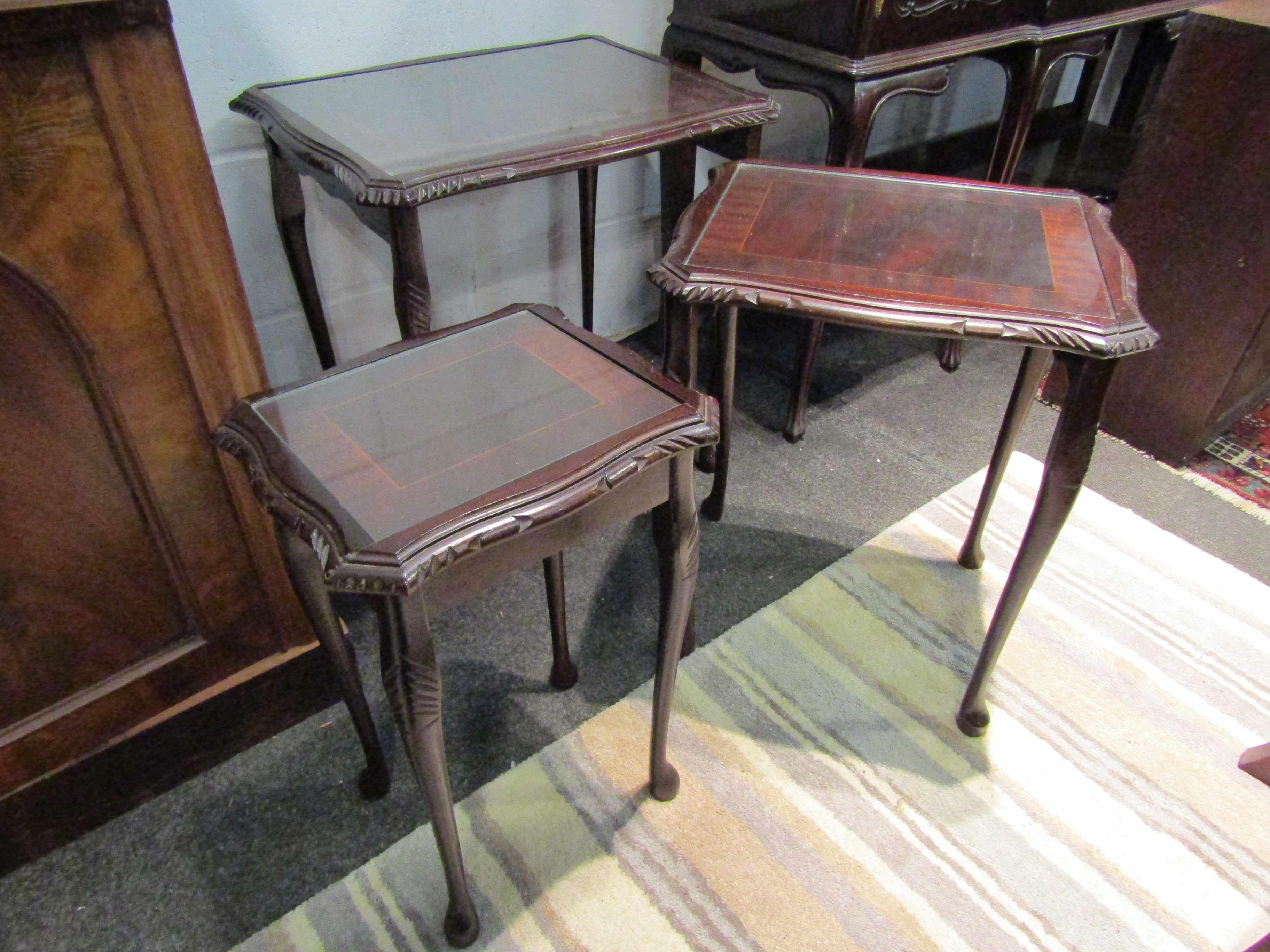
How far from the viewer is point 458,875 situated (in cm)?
86

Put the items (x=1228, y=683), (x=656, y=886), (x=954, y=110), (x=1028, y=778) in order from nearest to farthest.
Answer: (x=656, y=886) < (x=1028, y=778) < (x=1228, y=683) < (x=954, y=110)

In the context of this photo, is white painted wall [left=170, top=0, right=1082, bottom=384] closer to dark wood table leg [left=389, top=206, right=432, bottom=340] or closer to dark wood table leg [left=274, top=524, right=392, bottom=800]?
dark wood table leg [left=389, top=206, right=432, bottom=340]

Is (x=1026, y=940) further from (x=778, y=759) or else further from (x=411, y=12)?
(x=411, y=12)

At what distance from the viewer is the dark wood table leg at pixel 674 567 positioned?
0.80 metres

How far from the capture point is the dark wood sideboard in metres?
1.37

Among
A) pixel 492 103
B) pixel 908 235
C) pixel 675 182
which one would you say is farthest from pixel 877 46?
pixel 492 103

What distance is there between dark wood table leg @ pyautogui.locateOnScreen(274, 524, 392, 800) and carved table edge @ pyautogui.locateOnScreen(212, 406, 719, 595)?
2.2 inches

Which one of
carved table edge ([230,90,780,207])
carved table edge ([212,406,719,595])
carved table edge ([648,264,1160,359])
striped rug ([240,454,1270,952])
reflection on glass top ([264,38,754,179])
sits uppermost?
reflection on glass top ([264,38,754,179])

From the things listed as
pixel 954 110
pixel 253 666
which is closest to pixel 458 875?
pixel 253 666

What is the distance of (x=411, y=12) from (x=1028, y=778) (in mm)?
1380

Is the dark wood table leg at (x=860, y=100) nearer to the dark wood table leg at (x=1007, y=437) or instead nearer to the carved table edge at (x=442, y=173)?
the carved table edge at (x=442, y=173)

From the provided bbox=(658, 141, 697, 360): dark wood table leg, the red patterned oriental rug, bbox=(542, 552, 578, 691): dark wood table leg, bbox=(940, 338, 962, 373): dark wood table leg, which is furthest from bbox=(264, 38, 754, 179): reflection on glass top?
the red patterned oriental rug

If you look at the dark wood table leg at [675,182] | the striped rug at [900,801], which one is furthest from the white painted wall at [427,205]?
the striped rug at [900,801]

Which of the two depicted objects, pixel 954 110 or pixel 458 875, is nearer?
pixel 458 875
